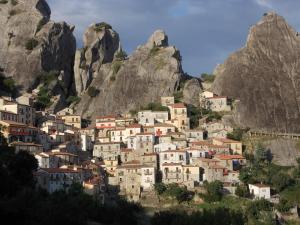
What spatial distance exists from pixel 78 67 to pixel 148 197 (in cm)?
4026

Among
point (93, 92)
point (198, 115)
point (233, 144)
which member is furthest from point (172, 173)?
point (93, 92)

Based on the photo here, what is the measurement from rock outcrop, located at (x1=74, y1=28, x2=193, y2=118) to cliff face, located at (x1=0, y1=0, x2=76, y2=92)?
5449 mm

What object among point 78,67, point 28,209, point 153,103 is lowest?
point 28,209

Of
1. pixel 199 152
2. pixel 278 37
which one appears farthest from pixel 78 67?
pixel 199 152

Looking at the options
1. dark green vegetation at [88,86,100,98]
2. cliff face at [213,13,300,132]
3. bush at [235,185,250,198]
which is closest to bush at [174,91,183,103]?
cliff face at [213,13,300,132]

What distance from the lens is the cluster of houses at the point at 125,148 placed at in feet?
260

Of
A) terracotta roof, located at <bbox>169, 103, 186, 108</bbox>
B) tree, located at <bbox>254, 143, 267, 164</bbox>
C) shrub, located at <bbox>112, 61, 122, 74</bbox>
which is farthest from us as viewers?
shrub, located at <bbox>112, 61, 122, 74</bbox>

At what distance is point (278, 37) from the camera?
347 feet

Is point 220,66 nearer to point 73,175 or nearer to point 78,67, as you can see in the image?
point 78,67

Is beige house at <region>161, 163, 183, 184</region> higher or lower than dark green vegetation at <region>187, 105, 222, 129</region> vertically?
lower

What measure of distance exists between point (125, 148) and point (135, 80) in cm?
1895

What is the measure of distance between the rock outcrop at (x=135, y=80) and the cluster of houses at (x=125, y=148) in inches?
169

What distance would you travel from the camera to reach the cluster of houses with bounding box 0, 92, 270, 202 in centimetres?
7938

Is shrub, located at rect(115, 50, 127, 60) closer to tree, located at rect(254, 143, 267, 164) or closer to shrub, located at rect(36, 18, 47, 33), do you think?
shrub, located at rect(36, 18, 47, 33)
